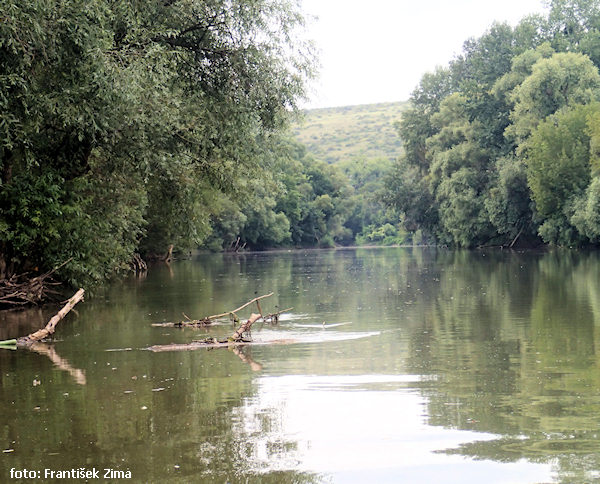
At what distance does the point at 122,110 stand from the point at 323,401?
1010 centimetres

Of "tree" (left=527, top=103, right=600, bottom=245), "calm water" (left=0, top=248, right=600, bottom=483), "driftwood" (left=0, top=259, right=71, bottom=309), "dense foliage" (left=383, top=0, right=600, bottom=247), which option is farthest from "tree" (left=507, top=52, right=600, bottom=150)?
"driftwood" (left=0, top=259, right=71, bottom=309)

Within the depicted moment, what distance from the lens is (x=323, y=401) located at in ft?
30.8

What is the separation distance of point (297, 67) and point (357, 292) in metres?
7.45

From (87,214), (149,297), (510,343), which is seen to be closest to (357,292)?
(149,297)

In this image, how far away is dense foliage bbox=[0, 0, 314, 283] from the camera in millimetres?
16250

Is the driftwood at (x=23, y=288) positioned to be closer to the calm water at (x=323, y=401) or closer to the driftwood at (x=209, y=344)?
the calm water at (x=323, y=401)

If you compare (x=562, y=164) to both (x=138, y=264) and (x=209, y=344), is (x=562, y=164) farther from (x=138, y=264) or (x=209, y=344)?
(x=209, y=344)

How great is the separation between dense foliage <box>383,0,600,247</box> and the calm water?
1786 inches

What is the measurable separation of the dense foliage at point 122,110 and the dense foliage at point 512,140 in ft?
127

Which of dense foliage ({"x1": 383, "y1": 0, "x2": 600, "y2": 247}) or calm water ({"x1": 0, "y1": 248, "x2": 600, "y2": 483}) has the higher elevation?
dense foliage ({"x1": 383, "y1": 0, "x2": 600, "y2": 247})

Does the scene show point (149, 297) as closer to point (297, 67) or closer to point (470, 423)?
point (297, 67)

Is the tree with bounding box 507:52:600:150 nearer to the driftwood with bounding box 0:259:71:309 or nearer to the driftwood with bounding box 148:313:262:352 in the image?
the driftwood with bounding box 0:259:71:309

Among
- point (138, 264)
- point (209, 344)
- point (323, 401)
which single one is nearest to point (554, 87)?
point (138, 264)

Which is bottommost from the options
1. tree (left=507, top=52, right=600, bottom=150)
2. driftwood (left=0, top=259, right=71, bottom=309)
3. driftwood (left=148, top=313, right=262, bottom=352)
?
driftwood (left=148, top=313, right=262, bottom=352)
